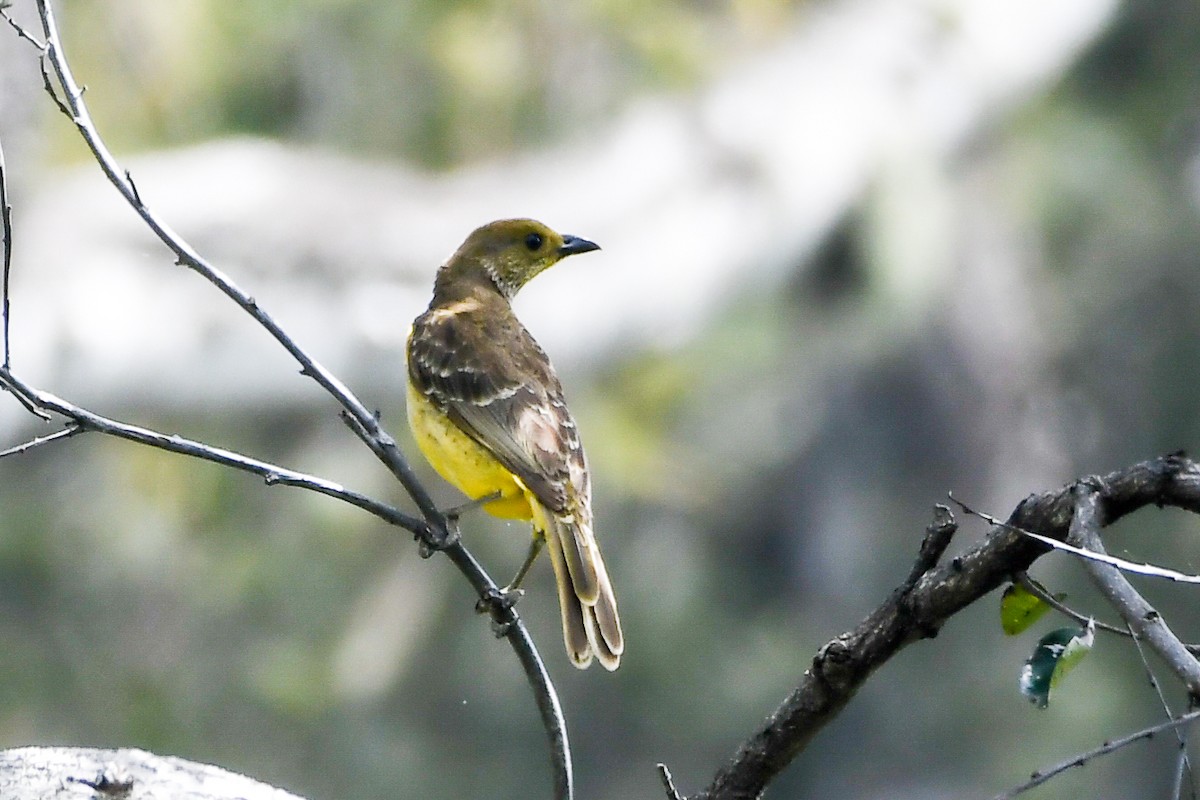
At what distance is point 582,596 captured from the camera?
165 inches

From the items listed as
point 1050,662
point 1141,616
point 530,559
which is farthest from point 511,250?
point 1141,616

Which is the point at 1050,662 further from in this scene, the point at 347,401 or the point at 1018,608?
the point at 347,401

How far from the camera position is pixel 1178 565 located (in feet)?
32.5

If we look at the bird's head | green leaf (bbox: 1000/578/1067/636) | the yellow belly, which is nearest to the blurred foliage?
the bird's head

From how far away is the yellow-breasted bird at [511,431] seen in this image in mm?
4203

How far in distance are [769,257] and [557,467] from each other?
6.42m

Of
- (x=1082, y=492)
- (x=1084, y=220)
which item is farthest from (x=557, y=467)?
(x=1084, y=220)

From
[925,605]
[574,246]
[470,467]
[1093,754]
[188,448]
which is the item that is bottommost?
[1093,754]

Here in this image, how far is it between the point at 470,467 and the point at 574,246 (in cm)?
132

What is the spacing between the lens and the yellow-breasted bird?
4203 millimetres

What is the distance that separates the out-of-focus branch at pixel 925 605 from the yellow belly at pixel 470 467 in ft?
4.46

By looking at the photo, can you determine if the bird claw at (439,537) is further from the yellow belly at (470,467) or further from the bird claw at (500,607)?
the yellow belly at (470,467)

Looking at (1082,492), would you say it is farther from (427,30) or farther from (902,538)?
(902,538)

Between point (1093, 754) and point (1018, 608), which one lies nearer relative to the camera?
point (1093, 754)
